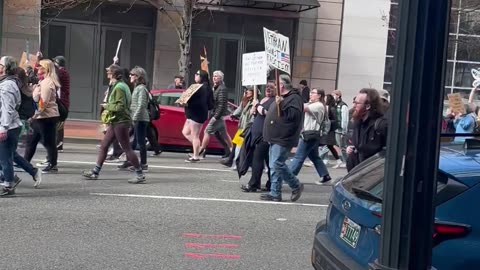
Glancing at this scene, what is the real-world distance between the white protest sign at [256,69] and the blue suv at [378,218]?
629cm

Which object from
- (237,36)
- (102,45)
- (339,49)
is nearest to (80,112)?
(102,45)

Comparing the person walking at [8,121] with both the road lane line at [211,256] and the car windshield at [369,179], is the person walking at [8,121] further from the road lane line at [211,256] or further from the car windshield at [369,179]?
the car windshield at [369,179]

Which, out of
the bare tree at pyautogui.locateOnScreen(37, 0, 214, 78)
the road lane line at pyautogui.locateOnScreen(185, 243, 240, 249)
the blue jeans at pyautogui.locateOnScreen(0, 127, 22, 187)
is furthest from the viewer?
the bare tree at pyautogui.locateOnScreen(37, 0, 214, 78)

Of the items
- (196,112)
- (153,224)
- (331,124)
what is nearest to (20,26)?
(196,112)

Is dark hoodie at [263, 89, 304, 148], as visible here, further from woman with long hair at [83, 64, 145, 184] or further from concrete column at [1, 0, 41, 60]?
concrete column at [1, 0, 41, 60]

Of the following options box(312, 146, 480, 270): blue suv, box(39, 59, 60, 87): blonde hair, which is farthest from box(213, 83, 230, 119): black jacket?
box(312, 146, 480, 270): blue suv

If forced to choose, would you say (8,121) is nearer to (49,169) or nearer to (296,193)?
(49,169)

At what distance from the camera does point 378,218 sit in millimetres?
4125

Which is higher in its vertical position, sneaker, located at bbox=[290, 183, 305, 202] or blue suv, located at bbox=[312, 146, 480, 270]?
blue suv, located at bbox=[312, 146, 480, 270]

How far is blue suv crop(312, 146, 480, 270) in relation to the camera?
3.83 meters

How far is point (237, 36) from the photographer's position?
75.0 ft

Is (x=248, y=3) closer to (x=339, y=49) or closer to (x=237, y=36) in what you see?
(x=237, y=36)

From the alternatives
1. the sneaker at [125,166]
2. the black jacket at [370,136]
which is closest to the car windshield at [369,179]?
the black jacket at [370,136]

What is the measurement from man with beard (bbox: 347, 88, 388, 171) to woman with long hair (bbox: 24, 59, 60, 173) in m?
4.79
